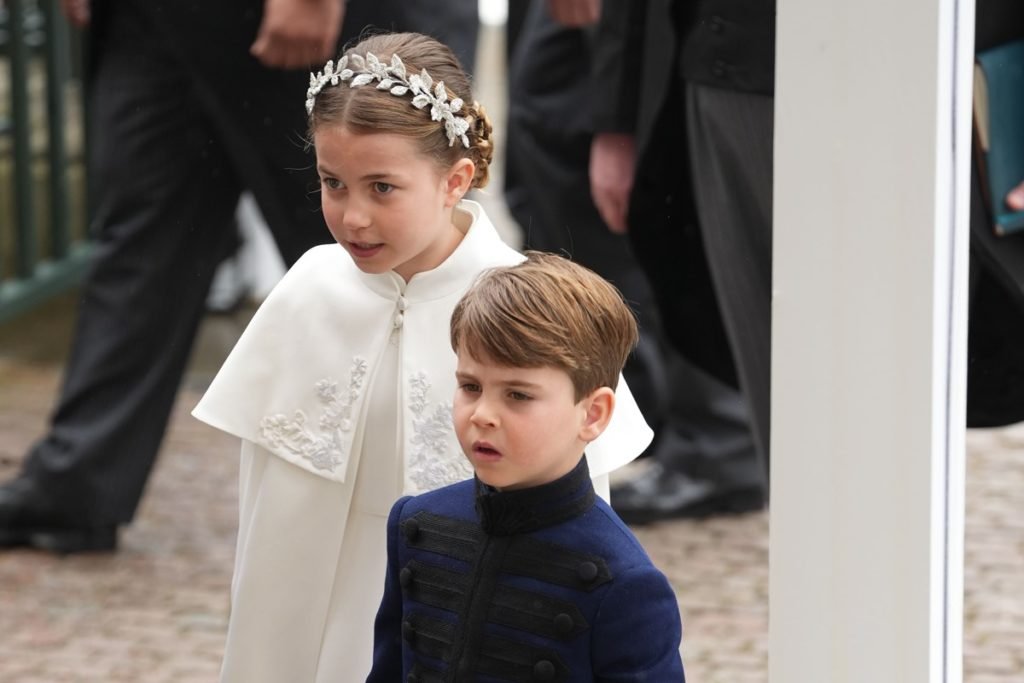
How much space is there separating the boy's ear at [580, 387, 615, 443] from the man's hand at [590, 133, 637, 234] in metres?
1.55

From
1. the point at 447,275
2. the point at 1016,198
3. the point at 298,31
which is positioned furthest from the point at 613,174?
the point at 447,275

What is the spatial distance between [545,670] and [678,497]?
323cm

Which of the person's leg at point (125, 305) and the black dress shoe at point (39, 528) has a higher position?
the person's leg at point (125, 305)

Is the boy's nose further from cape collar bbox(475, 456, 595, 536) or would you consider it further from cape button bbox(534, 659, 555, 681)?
cape button bbox(534, 659, 555, 681)

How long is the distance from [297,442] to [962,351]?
2.53 feet

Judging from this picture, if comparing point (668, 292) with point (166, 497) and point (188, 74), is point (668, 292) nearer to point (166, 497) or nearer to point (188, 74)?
point (188, 74)

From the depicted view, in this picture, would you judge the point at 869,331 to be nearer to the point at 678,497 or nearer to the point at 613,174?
the point at 613,174

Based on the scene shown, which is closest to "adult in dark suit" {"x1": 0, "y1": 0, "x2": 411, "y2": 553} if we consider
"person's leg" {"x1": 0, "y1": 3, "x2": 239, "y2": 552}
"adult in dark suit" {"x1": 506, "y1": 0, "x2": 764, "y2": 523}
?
"person's leg" {"x1": 0, "y1": 3, "x2": 239, "y2": 552}

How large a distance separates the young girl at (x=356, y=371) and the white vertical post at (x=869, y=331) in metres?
0.25

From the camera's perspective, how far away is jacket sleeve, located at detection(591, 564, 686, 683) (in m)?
1.95

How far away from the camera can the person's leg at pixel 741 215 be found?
9.99ft

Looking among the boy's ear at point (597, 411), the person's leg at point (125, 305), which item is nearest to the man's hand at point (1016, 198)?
the boy's ear at point (597, 411)

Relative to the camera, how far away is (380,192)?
6.86ft

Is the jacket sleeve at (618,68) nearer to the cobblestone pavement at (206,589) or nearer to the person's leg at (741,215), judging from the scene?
the person's leg at (741,215)
